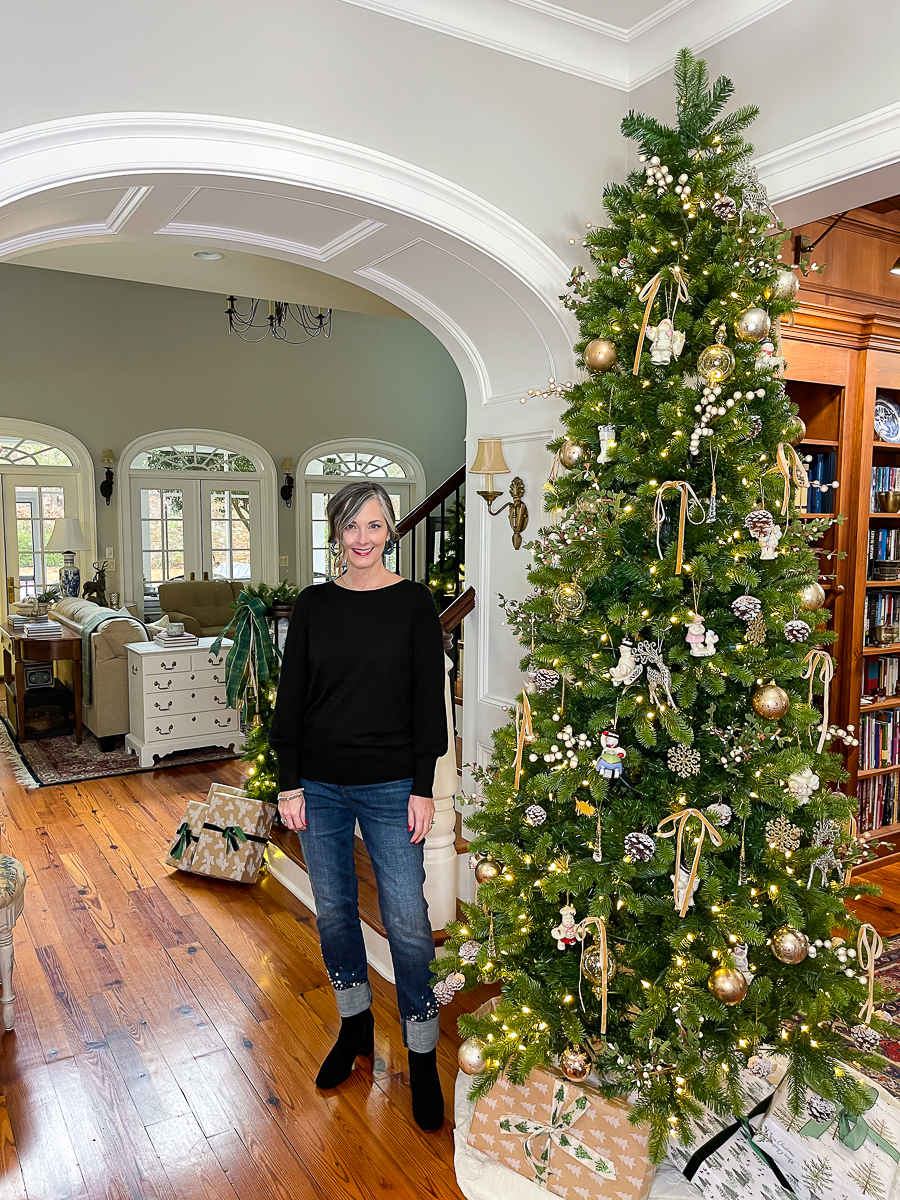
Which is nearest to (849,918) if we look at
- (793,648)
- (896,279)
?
(793,648)

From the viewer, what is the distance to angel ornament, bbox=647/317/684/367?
209 centimetres

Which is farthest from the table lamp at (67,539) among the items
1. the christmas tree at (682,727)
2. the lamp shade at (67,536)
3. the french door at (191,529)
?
the christmas tree at (682,727)

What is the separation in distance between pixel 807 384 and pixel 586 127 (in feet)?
5.21

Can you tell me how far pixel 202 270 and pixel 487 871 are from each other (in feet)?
12.0

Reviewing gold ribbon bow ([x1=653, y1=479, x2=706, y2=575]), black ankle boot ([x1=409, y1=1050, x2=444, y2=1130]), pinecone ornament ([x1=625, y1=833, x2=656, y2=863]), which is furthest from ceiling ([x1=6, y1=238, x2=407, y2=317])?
black ankle boot ([x1=409, y1=1050, x2=444, y2=1130])


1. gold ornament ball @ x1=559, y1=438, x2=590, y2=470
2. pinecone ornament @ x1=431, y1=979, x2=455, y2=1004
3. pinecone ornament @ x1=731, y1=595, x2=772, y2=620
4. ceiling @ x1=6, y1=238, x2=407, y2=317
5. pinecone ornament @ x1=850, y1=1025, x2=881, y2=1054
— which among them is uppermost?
ceiling @ x1=6, y1=238, x2=407, y2=317

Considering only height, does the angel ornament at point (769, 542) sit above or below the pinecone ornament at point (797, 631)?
above

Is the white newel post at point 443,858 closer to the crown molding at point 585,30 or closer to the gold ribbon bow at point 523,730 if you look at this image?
the gold ribbon bow at point 523,730

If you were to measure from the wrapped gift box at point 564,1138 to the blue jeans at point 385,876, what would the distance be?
289mm

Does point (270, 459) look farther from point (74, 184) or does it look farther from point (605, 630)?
point (605, 630)

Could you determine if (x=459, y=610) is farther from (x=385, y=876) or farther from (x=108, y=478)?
(x=108, y=478)

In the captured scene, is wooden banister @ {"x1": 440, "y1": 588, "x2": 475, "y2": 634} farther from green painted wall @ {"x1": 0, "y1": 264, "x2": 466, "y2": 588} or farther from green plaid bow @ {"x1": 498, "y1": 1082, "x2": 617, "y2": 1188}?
green painted wall @ {"x1": 0, "y1": 264, "x2": 466, "y2": 588}

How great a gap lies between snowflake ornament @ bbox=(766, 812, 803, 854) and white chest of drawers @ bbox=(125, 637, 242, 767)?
4.30m

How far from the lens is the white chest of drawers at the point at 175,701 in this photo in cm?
571
